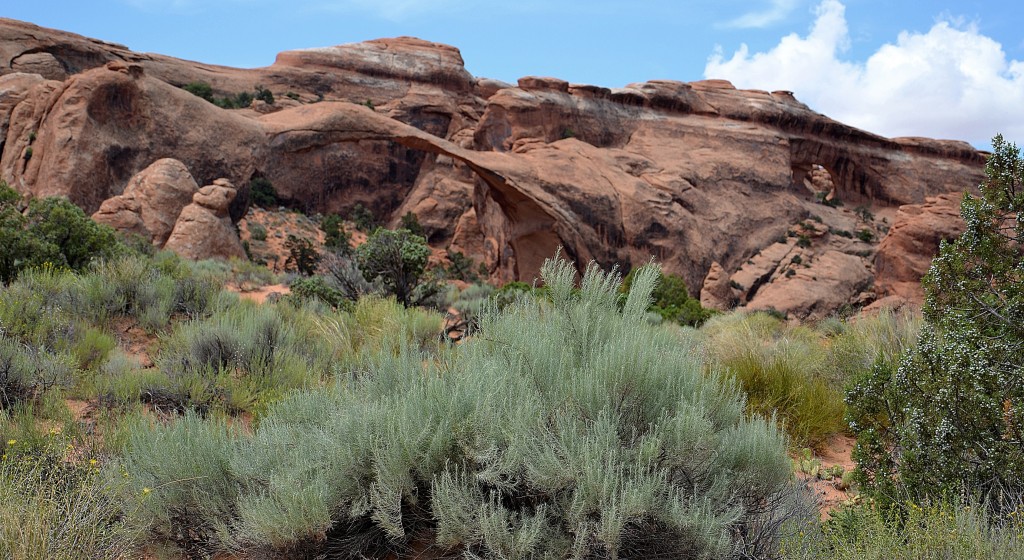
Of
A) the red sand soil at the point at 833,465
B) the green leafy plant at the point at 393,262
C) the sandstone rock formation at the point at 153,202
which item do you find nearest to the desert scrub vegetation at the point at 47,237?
the green leafy plant at the point at 393,262

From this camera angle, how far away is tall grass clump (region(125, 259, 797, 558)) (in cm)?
237

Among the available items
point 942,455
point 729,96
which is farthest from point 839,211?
point 942,455

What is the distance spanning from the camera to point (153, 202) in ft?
55.7

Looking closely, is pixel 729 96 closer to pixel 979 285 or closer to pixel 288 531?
pixel 979 285

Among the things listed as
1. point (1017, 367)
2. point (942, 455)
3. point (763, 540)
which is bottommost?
point (763, 540)

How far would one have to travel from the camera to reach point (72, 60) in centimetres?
3198

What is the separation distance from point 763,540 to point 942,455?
839 millimetres

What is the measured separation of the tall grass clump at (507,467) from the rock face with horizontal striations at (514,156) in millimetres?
17669

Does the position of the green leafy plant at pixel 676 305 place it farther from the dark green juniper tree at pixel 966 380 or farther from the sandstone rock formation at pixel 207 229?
the sandstone rock formation at pixel 207 229

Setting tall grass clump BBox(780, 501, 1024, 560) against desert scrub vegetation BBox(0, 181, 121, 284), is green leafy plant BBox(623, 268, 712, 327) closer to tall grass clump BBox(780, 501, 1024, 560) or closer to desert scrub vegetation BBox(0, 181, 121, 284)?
desert scrub vegetation BBox(0, 181, 121, 284)

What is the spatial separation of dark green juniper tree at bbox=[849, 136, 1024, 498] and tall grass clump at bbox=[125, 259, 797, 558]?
52cm

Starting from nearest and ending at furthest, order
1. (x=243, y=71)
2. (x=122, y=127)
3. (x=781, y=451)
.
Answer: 1. (x=781, y=451)
2. (x=122, y=127)
3. (x=243, y=71)

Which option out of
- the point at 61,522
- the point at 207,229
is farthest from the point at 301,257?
the point at 61,522

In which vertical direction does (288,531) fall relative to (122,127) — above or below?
below
